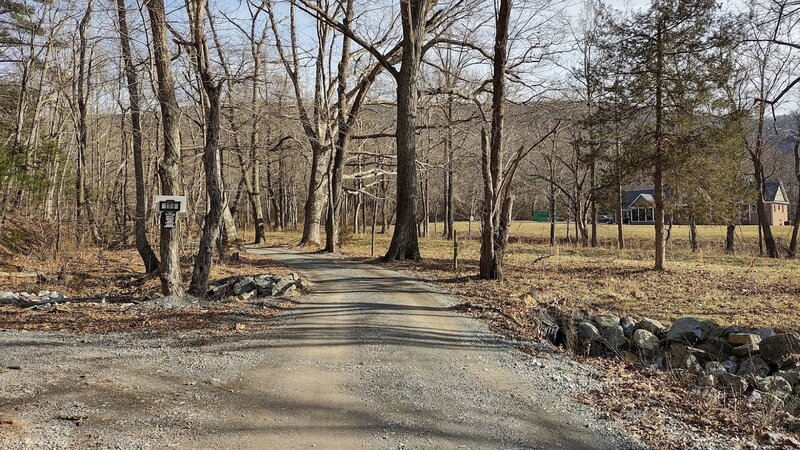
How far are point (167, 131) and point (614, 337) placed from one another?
952 centimetres

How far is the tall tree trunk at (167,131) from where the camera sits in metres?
11.2

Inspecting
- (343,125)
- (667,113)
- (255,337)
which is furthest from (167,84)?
(667,113)

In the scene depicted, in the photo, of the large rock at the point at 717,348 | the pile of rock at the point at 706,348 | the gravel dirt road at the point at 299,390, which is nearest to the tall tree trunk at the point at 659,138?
the pile of rock at the point at 706,348

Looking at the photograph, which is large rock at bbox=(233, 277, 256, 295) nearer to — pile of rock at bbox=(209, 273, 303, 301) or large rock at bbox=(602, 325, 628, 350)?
pile of rock at bbox=(209, 273, 303, 301)

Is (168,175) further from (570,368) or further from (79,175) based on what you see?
(79,175)

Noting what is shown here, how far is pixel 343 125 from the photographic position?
2394cm

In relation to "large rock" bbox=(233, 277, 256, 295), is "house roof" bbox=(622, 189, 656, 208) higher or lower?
higher

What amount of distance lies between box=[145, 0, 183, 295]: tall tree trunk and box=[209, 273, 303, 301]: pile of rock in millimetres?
1205

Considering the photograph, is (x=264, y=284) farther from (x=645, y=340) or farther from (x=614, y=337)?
(x=645, y=340)

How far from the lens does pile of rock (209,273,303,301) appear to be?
12.2m

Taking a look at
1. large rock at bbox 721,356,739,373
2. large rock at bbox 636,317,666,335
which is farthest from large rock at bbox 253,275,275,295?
large rock at bbox 721,356,739,373

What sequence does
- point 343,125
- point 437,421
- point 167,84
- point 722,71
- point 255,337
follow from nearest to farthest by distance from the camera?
point 437,421, point 255,337, point 167,84, point 722,71, point 343,125

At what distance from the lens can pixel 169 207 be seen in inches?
427

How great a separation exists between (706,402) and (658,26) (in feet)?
46.8
